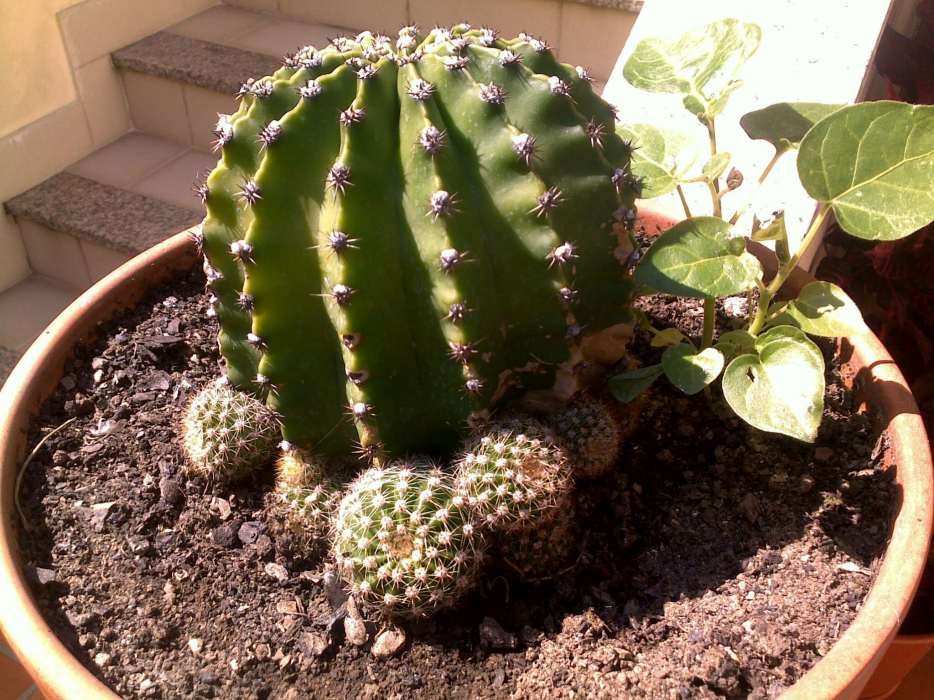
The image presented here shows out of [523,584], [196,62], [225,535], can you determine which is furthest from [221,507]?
[196,62]

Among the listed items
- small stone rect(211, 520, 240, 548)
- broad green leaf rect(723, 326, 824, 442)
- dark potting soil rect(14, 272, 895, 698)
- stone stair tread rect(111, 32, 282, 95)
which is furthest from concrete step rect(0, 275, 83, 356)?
broad green leaf rect(723, 326, 824, 442)

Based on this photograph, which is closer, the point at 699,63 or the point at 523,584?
the point at 523,584

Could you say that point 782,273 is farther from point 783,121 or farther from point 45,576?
point 45,576

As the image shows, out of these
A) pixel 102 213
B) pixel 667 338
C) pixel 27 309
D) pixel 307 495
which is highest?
pixel 667 338

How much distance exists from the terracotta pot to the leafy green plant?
0.59 ft

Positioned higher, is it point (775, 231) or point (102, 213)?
point (775, 231)

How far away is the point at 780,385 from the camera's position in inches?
45.3

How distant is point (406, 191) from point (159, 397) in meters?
0.72

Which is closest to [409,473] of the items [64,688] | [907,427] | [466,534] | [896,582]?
[466,534]

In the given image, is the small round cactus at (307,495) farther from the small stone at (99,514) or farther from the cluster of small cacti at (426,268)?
the small stone at (99,514)

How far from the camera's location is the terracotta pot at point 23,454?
Answer: 1.06m

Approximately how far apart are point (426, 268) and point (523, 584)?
475 mm

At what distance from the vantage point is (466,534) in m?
1.13

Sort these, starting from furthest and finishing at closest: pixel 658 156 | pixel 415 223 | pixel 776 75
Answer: pixel 776 75 < pixel 658 156 < pixel 415 223
